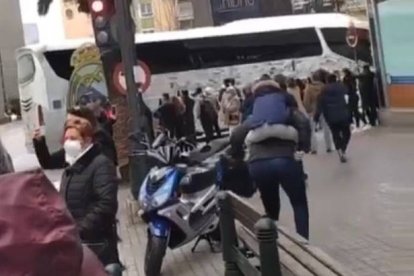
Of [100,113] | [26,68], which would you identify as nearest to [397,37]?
[26,68]

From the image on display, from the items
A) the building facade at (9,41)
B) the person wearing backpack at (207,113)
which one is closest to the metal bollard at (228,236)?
the person wearing backpack at (207,113)

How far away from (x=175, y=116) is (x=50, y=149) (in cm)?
363

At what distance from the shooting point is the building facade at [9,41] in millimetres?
74062

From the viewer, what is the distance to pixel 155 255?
9.22 meters

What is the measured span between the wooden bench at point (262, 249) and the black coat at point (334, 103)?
12.3 m

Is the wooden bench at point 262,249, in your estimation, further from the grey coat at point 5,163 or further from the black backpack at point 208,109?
the black backpack at point 208,109

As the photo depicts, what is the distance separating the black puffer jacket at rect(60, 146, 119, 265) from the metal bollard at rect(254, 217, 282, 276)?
3.80 feet

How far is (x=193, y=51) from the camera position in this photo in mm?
30656

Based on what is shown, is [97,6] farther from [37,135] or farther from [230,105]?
[230,105]

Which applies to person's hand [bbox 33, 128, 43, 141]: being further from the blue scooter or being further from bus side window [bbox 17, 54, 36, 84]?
the blue scooter

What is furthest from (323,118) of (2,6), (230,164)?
(2,6)

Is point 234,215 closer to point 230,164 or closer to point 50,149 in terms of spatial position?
point 230,164

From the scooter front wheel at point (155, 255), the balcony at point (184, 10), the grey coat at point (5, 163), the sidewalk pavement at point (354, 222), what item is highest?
the balcony at point (184, 10)

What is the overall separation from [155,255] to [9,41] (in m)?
69.8
